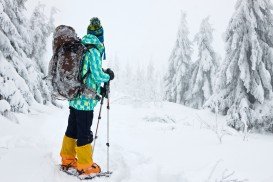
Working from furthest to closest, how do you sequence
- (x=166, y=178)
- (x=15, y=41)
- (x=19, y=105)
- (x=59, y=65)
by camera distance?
(x=15, y=41), (x=19, y=105), (x=166, y=178), (x=59, y=65)

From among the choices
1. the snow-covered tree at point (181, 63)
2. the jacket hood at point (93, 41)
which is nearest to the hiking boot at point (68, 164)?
the jacket hood at point (93, 41)

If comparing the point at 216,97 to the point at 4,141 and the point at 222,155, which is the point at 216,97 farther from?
the point at 4,141

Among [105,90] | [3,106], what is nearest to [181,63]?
[3,106]

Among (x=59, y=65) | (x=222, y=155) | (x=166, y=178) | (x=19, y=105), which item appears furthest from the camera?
(x=19, y=105)

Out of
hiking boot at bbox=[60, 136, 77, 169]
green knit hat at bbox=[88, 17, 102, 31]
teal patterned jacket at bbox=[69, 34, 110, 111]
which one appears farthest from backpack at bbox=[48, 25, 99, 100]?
hiking boot at bbox=[60, 136, 77, 169]

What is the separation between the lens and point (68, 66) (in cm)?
482

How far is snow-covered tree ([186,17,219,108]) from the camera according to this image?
31.3m

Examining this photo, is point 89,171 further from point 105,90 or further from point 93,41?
point 93,41

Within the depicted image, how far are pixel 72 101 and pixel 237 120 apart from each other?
1444 cm

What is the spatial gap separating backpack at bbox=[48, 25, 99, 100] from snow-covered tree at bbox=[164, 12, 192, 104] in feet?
100

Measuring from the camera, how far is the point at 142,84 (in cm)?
8525

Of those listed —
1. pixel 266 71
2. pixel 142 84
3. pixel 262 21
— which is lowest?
pixel 142 84

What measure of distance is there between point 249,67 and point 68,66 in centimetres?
1535

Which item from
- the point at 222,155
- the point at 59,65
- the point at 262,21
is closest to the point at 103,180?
the point at 59,65
